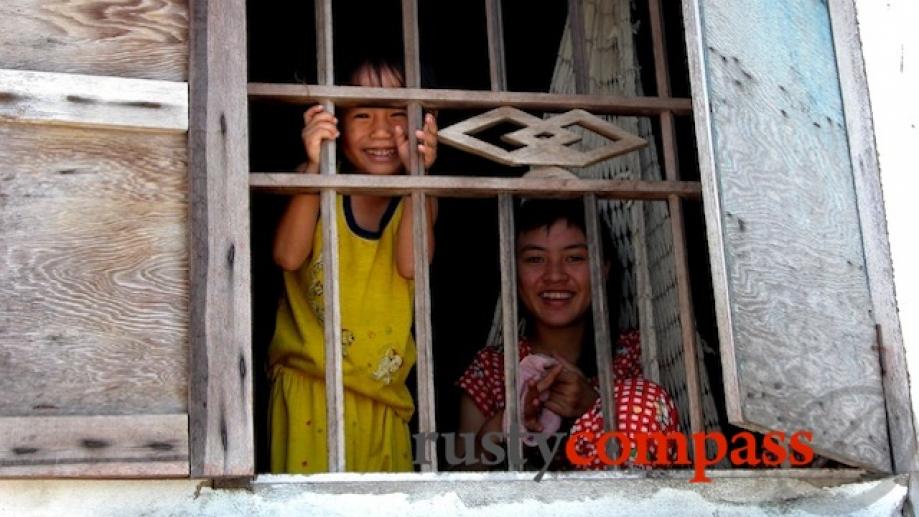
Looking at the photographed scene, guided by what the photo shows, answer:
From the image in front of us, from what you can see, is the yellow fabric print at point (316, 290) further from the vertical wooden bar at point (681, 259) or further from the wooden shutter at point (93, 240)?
the vertical wooden bar at point (681, 259)

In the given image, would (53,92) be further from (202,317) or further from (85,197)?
(202,317)

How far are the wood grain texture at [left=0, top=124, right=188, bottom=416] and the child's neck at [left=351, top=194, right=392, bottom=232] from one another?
902 millimetres

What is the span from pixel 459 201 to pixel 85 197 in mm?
2129

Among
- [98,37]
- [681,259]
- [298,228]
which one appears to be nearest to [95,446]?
[98,37]

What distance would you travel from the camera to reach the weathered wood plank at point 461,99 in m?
3.36

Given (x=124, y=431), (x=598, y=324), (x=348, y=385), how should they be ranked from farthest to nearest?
1. (x=348, y=385)
2. (x=598, y=324)
3. (x=124, y=431)

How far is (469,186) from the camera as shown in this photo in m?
3.34

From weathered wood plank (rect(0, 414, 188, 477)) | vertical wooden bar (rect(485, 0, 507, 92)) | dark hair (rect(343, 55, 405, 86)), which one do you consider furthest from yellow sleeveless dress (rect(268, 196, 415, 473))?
weathered wood plank (rect(0, 414, 188, 477))

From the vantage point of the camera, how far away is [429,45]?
5086 mm

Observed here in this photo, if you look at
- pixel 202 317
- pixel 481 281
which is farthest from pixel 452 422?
pixel 202 317

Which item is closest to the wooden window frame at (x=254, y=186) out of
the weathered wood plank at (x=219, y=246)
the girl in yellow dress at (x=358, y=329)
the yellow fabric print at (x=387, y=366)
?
the weathered wood plank at (x=219, y=246)

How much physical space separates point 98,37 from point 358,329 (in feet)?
3.53

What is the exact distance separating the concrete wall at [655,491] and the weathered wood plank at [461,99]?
489 millimetres

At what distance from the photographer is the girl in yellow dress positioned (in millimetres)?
3818
